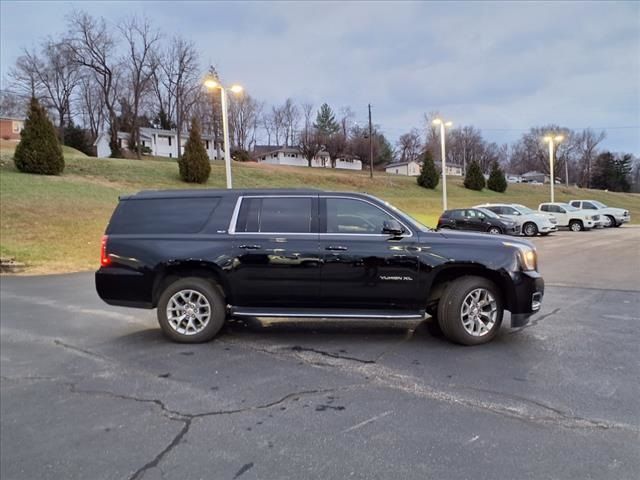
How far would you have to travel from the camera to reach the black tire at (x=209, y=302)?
5.49 meters

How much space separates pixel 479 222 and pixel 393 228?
57.6 feet

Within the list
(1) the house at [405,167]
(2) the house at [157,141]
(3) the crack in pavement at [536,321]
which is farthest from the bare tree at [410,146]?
(3) the crack in pavement at [536,321]

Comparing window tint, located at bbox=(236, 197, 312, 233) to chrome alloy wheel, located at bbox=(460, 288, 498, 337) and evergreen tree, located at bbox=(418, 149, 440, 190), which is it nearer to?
chrome alloy wheel, located at bbox=(460, 288, 498, 337)

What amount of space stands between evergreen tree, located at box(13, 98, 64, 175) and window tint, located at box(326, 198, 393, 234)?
2728cm

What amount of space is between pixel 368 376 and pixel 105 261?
134 inches

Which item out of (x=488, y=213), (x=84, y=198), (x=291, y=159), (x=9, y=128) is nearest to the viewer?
(x=488, y=213)

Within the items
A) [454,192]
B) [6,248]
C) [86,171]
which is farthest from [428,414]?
[454,192]

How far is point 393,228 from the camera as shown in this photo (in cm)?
533

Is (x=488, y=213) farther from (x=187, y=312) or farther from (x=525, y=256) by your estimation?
(x=187, y=312)

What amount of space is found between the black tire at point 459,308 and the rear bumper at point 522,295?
16cm

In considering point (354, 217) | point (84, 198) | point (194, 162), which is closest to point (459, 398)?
point (354, 217)

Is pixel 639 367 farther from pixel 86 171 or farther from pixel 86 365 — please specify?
pixel 86 171

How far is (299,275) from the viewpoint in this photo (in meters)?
5.35

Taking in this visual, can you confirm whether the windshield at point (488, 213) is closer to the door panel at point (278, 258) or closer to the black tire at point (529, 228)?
the black tire at point (529, 228)
